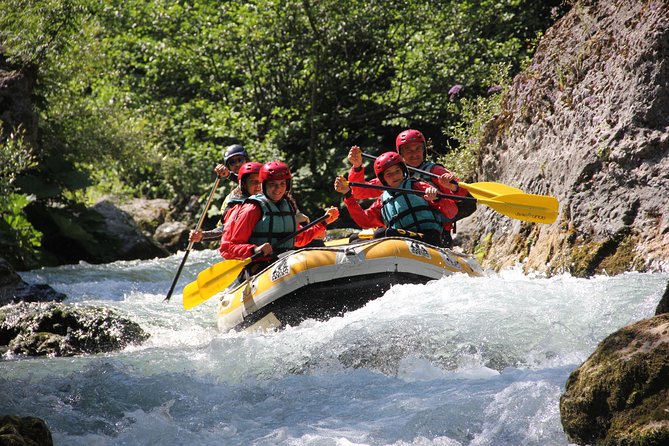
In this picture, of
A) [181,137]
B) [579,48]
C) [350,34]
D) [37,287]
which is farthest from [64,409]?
[181,137]

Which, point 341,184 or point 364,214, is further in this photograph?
point 364,214

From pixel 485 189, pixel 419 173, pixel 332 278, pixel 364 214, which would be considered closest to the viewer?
pixel 332 278

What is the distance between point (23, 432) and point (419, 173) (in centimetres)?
Result: 508

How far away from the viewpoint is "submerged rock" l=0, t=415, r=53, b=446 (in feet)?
10.2

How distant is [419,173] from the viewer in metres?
7.75

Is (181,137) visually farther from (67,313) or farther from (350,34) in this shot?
(67,313)

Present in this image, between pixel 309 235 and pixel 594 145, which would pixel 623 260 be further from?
pixel 309 235

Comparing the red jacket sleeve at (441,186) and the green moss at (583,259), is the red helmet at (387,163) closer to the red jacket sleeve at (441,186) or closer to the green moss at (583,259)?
the red jacket sleeve at (441,186)

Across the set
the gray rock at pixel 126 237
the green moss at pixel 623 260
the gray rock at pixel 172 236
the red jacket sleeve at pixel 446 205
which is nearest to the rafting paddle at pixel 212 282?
the red jacket sleeve at pixel 446 205

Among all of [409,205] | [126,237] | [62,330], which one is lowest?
[62,330]

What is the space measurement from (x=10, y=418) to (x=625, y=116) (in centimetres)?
538

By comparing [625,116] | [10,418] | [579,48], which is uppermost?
[579,48]

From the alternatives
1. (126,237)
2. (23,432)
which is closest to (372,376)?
(23,432)

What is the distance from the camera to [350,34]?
1457cm
